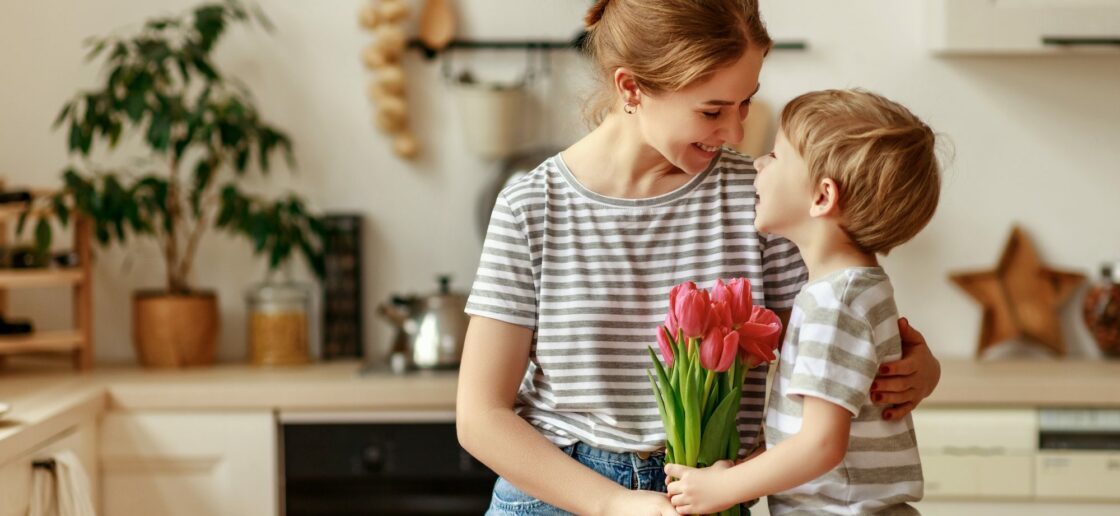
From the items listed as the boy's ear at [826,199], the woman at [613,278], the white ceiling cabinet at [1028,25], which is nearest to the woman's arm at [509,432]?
the woman at [613,278]

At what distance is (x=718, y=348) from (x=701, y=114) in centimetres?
25

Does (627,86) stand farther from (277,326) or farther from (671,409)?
(277,326)

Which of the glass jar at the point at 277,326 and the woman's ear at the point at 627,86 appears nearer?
the woman's ear at the point at 627,86

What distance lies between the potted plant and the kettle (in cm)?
27

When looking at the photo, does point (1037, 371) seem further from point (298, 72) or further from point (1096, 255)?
point (298, 72)

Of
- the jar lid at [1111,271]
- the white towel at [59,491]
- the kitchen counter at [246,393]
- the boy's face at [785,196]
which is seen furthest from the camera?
the jar lid at [1111,271]

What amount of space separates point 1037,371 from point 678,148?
1736 millimetres

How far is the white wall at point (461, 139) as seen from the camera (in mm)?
2879

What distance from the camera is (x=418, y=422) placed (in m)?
2.44

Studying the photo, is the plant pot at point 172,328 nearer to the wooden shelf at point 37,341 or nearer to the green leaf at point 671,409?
the wooden shelf at point 37,341

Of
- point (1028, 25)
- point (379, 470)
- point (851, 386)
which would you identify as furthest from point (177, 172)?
point (851, 386)

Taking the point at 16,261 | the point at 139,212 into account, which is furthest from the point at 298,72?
the point at 16,261

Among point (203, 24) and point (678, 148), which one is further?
point (203, 24)

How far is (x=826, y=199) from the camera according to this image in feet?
3.94
